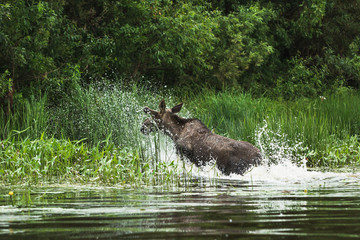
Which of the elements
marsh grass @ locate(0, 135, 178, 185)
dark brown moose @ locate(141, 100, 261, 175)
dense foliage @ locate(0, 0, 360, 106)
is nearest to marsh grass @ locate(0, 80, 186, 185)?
marsh grass @ locate(0, 135, 178, 185)

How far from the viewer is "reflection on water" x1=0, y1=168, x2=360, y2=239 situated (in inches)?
163

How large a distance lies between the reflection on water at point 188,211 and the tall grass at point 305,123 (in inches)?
153

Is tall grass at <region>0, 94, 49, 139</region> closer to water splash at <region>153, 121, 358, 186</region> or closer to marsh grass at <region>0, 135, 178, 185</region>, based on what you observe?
marsh grass at <region>0, 135, 178, 185</region>

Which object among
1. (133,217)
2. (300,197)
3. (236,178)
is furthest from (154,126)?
(133,217)

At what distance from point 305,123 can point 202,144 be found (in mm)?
3046

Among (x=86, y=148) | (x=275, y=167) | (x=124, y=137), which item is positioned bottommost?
(x=275, y=167)

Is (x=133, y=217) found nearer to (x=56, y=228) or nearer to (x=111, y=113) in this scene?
(x=56, y=228)

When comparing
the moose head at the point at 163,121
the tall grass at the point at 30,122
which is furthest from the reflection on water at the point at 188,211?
the tall grass at the point at 30,122

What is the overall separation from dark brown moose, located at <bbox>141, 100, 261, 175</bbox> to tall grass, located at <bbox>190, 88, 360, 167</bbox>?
2060 millimetres

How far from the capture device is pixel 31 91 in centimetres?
1468

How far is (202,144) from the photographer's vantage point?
10.5 metres

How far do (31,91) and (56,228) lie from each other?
10.7 meters

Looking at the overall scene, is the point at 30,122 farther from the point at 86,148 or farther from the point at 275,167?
the point at 275,167

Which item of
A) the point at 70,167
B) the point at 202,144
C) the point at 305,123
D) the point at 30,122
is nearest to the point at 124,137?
the point at 30,122
